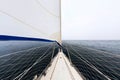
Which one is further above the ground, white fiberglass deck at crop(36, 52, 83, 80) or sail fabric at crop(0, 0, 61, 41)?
sail fabric at crop(0, 0, 61, 41)

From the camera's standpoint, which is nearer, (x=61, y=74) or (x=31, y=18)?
(x=31, y=18)

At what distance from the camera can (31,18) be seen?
6.45 ft

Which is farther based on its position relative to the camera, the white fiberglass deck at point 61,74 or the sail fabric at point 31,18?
the white fiberglass deck at point 61,74

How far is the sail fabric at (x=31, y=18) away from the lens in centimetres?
142

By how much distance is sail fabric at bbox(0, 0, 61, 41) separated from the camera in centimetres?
142

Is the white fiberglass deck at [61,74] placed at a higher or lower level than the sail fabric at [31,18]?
lower

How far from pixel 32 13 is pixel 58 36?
1.18 meters

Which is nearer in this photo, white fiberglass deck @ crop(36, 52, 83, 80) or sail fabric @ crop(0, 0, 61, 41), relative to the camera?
sail fabric @ crop(0, 0, 61, 41)

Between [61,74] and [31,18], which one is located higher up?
[31,18]

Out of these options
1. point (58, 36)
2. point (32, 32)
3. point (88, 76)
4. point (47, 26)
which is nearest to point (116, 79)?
point (88, 76)

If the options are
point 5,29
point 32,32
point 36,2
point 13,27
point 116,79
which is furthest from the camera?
point 116,79

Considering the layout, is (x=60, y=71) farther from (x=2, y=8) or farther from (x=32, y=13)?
(x=2, y=8)

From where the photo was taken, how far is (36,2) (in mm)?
2182

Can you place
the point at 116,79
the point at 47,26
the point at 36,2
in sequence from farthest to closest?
the point at 116,79 < the point at 47,26 < the point at 36,2
